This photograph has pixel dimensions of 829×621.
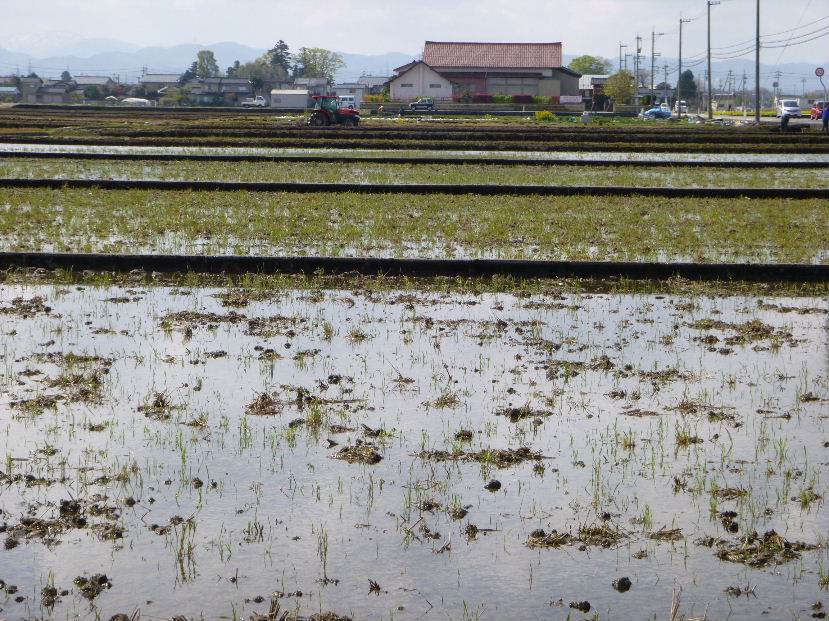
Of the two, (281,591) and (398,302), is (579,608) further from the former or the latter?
(398,302)

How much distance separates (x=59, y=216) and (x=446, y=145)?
1661 cm

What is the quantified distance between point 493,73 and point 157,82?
57000 millimetres

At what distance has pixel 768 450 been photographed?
214 inches

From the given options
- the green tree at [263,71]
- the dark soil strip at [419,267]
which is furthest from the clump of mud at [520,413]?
the green tree at [263,71]

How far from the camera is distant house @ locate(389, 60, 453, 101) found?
81625mm

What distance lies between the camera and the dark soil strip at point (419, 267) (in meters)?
10.5

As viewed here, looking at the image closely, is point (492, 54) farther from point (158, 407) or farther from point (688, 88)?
point (158, 407)

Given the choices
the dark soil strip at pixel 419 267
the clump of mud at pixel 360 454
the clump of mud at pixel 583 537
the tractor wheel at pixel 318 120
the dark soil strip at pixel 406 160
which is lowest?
the clump of mud at pixel 583 537

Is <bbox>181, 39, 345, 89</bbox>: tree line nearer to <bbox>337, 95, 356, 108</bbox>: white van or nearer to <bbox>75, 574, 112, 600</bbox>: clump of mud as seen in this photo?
<bbox>337, 95, 356, 108</bbox>: white van

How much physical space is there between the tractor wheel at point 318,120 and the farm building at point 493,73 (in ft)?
123

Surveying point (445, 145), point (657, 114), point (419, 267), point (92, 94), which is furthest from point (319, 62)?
point (419, 267)

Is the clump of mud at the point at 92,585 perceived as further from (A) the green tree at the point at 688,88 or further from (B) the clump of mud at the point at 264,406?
(A) the green tree at the point at 688,88

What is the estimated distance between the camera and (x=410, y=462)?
5.25 meters

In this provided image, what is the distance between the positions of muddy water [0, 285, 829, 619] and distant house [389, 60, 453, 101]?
245 feet
